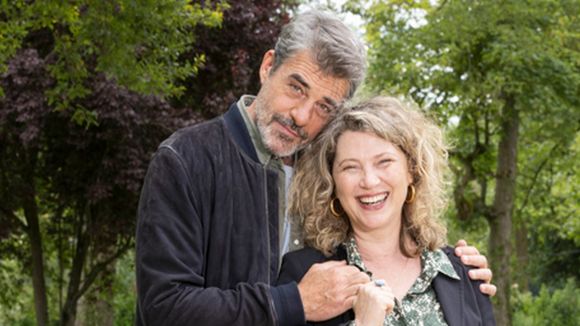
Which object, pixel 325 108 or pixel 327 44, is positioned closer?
pixel 327 44

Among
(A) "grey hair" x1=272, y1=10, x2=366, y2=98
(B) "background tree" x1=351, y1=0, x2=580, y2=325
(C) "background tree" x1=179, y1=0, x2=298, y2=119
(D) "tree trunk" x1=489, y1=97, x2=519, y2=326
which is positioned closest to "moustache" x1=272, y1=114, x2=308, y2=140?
(A) "grey hair" x1=272, y1=10, x2=366, y2=98

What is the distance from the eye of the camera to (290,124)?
305 centimetres

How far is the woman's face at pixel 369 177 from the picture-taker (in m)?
2.97

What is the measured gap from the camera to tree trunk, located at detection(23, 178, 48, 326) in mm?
11094

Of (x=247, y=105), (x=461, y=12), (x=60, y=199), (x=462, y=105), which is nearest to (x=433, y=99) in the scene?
(x=462, y=105)

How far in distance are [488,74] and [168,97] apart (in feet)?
18.0

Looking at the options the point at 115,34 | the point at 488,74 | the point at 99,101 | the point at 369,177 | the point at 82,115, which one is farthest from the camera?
the point at 488,74

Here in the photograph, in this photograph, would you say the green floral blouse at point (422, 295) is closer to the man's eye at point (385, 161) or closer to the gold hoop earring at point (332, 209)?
the gold hoop earring at point (332, 209)

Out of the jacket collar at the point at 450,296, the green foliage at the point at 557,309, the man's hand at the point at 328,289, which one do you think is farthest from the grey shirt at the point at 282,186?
the green foliage at the point at 557,309

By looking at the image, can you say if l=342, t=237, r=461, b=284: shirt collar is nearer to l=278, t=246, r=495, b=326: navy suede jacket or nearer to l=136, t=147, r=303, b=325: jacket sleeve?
l=278, t=246, r=495, b=326: navy suede jacket

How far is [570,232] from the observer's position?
18547 millimetres

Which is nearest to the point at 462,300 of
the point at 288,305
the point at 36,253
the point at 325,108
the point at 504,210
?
the point at 288,305

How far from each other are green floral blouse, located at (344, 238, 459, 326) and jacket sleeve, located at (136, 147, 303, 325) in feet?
1.44

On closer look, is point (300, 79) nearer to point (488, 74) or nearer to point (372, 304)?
point (372, 304)
